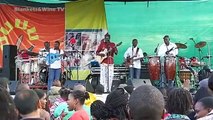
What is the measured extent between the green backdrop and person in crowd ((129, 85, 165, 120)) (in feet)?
43.6

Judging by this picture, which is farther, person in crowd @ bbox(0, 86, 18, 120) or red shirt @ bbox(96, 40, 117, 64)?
red shirt @ bbox(96, 40, 117, 64)

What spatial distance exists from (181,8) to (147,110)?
1397cm

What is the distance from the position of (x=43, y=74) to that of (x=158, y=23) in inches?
177

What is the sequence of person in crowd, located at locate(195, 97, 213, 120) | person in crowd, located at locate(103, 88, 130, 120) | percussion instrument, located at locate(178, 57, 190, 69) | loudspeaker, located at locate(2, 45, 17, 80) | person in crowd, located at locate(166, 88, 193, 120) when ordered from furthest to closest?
1. percussion instrument, located at locate(178, 57, 190, 69)
2. loudspeaker, located at locate(2, 45, 17, 80)
3. person in crowd, located at locate(195, 97, 213, 120)
4. person in crowd, located at locate(166, 88, 193, 120)
5. person in crowd, located at locate(103, 88, 130, 120)

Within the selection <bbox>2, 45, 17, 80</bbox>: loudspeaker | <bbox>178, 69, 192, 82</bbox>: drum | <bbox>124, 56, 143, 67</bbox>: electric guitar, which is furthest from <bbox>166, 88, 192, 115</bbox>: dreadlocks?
<bbox>2, 45, 17, 80</bbox>: loudspeaker

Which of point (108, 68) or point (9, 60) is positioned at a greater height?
point (9, 60)

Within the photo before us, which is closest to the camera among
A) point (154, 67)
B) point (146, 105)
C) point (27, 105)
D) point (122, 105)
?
point (146, 105)

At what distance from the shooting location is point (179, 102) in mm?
4152

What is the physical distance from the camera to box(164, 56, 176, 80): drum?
1345 centimetres

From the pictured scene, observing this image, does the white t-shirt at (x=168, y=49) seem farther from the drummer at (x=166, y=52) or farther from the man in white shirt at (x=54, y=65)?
the man in white shirt at (x=54, y=65)

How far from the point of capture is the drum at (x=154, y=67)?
534 inches

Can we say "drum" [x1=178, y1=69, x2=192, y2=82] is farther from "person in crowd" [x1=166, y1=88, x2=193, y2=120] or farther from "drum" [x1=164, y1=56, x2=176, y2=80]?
"person in crowd" [x1=166, y1=88, x2=193, y2=120]

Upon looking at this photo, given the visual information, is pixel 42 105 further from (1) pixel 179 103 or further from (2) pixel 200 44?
(2) pixel 200 44

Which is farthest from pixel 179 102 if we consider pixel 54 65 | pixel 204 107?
pixel 54 65
